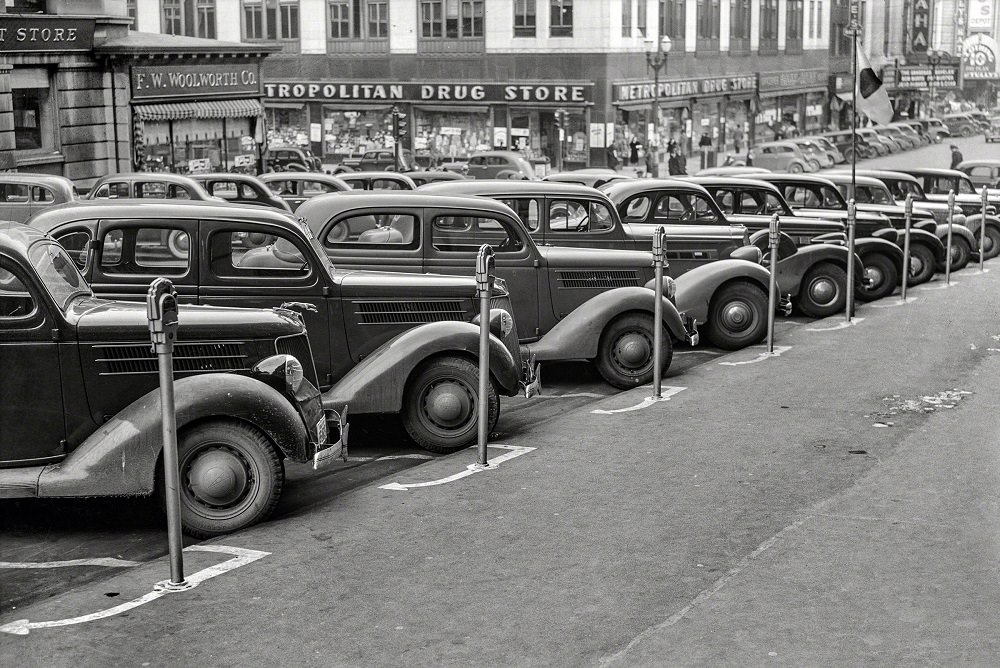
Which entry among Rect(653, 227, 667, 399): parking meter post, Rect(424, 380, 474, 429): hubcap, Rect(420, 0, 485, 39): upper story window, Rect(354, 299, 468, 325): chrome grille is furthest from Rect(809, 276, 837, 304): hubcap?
Rect(420, 0, 485, 39): upper story window

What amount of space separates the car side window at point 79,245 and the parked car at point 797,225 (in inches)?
423

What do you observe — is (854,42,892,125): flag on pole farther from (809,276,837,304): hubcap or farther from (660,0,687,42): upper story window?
(660,0,687,42): upper story window

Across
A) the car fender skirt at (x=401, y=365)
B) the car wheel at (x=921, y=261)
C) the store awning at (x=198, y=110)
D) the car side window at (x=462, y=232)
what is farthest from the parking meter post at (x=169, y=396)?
the store awning at (x=198, y=110)

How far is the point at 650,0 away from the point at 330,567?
5100 centimetres

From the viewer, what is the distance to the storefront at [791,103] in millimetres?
67875

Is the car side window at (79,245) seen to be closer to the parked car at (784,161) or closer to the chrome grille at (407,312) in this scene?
the chrome grille at (407,312)

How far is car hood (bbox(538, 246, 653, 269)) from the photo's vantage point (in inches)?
507

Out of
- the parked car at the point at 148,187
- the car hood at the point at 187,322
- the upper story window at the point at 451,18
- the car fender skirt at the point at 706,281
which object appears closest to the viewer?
the car hood at the point at 187,322

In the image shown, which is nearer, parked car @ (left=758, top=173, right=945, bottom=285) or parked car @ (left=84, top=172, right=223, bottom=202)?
parked car @ (left=758, top=173, right=945, bottom=285)

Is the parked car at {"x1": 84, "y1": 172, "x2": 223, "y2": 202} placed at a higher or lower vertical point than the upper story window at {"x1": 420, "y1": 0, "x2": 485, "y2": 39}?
lower

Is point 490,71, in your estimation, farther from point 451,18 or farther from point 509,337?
point 509,337

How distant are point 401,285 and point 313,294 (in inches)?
27.7

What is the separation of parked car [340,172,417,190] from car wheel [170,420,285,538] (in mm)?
17048

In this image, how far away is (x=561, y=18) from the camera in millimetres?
52594
